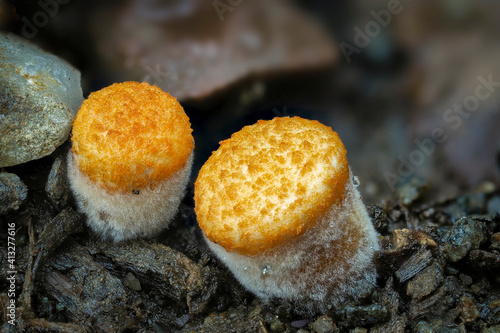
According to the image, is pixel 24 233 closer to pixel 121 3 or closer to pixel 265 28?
pixel 121 3

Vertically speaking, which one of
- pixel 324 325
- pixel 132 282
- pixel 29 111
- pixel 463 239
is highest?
pixel 29 111

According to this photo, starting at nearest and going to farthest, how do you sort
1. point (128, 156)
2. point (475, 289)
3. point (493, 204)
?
point (128, 156)
point (475, 289)
point (493, 204)

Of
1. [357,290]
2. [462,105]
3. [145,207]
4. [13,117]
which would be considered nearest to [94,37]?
[13,117]

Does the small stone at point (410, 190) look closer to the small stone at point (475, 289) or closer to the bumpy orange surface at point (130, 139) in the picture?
the small stone at point (475, 289)

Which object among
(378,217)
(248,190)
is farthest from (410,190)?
(248,190)

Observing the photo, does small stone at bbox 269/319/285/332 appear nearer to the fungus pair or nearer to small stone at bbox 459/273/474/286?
the fungus pair

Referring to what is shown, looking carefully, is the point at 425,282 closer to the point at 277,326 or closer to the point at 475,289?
the point at 475,289
